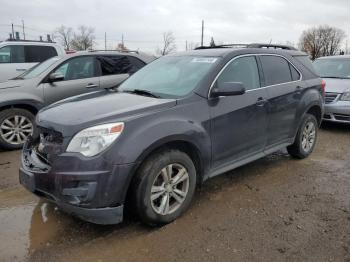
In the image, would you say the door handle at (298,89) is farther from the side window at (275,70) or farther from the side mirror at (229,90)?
the side mirror at (229,90)

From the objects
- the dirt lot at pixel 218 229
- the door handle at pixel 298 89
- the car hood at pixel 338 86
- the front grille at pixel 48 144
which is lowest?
Result: the dirt lot at pixel 218 229

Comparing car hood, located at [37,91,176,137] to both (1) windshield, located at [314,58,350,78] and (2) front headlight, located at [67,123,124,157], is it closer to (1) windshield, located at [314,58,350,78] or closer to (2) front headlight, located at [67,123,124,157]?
(2) front headlight, located at [67,123,124,157]

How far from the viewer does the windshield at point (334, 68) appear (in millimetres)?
8887

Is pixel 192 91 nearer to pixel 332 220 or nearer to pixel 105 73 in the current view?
pixel 332 220

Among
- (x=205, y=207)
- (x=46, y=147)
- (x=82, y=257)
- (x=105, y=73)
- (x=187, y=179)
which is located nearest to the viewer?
(x=82, y=257)

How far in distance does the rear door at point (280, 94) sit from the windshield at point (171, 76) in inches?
38.1

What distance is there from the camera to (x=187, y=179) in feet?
12.3

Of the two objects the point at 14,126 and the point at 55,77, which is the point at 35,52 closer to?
the point at 55,77

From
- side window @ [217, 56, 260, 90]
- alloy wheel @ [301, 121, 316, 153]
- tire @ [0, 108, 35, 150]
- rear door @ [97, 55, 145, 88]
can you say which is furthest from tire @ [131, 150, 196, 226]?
rear door @ [97, 55, 145, 88]

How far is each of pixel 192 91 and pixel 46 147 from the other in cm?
156

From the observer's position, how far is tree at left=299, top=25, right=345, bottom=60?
2660 inches

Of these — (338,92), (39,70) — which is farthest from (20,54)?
(338,92)

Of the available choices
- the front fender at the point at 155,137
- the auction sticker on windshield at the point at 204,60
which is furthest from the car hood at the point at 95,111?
the auction sticker on windshield at the point at 204,60

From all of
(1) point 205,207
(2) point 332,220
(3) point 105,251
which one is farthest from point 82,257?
(2) point 332,220
